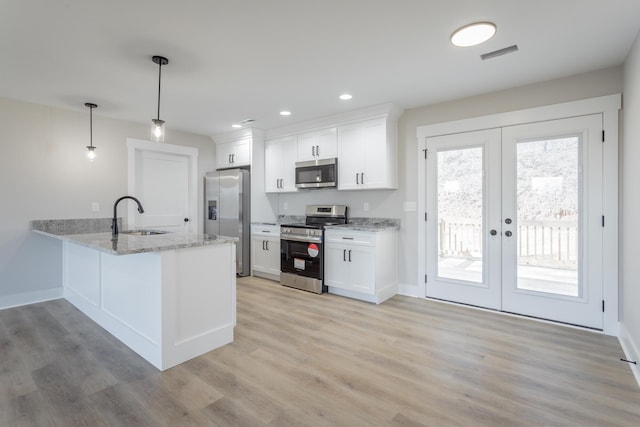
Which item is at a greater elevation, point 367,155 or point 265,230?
point 367,155

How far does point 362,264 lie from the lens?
12.5ft

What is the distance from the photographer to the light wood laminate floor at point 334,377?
5.79 ft

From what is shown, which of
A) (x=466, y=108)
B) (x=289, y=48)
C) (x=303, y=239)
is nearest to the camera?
(x=289, y=48)

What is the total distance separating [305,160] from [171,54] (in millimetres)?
2419

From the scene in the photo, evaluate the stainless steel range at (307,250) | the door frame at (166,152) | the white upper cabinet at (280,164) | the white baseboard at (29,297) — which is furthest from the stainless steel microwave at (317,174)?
the white baseboard at (29,297)

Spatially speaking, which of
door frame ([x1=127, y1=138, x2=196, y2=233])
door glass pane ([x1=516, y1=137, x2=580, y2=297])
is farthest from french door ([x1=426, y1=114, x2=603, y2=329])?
door frame ([x1=127, y1=138, x2=196, y2=233])

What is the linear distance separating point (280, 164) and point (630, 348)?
436 centimetres

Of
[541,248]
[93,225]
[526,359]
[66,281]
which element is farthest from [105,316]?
[541,248]

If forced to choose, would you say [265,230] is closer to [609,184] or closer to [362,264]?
[362,264]

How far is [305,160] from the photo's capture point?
15.5ft

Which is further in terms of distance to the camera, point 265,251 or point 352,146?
point 265,251

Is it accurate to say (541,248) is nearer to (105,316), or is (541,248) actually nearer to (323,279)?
(323,279)

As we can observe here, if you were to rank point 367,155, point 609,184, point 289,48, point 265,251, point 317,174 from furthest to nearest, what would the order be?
point 265,251
point 317,174
point 367,155
point 609,184
point 289,48

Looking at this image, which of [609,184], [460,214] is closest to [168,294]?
[460,214]
